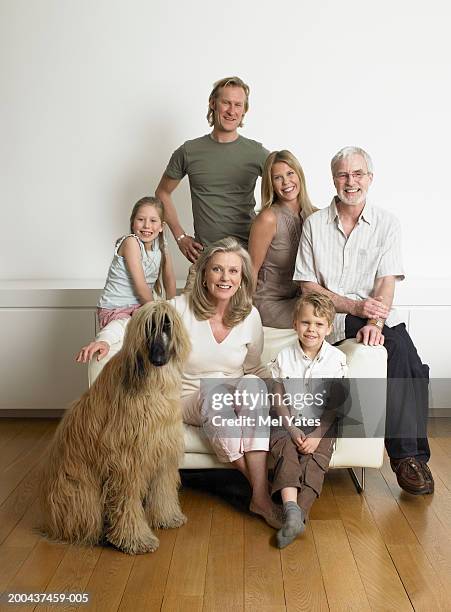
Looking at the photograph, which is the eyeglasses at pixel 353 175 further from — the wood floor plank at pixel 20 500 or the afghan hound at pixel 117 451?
the wood floor plank at pixel 20 500

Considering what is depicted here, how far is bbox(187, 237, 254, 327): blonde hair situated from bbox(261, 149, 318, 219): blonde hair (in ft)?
1.53

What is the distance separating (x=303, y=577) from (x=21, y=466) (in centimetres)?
158

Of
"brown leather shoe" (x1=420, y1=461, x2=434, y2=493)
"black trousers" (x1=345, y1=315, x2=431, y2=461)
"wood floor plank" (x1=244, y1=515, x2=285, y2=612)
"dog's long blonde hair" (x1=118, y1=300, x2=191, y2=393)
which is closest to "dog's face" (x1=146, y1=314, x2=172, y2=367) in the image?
"dog's long blonde hair" (x1=118, y1=300, x2=191, y2=393)

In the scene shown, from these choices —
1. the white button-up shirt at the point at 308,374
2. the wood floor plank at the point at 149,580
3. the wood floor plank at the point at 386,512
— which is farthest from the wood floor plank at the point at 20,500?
the wood floor plank at the point at 386,512

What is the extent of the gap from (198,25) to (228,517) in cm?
268

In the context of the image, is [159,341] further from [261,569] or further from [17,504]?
[17,504]

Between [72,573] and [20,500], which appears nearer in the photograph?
[72,573]

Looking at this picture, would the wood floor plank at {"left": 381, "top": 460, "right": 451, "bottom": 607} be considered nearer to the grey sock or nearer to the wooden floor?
the wooden floor

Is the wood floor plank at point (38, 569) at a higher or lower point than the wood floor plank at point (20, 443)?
higher

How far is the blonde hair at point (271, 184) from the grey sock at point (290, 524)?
130cm

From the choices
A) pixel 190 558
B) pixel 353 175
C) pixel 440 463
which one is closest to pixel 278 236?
pixel 353 175

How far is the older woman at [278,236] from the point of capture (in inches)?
137

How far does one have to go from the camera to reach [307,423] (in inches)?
121

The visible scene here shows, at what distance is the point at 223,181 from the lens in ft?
12.6
